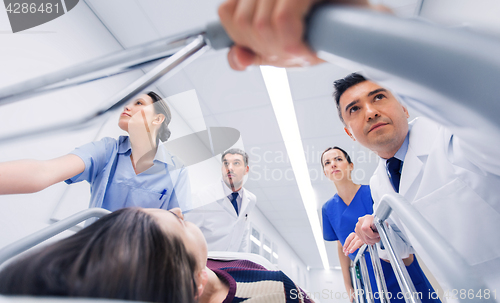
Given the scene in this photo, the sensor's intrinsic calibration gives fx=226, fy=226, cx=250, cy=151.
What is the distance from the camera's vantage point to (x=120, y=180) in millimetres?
1085

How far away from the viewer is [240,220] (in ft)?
6.14

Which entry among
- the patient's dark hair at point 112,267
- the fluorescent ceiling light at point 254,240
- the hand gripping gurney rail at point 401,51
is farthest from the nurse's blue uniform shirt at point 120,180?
the fluorescent ceiling light at point 254,240

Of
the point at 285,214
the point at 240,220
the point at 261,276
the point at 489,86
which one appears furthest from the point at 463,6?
the point at 285,214

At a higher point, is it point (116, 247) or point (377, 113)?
point (377, 113)

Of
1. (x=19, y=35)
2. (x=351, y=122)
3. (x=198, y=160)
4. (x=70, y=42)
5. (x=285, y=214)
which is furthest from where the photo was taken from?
(x=285, y=214)

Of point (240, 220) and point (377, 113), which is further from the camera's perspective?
point (240, 220)

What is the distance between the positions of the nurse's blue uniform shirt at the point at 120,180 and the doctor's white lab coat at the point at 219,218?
50 centimetres

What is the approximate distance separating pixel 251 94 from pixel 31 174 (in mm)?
1629

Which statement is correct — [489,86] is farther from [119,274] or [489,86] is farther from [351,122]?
[351,122]

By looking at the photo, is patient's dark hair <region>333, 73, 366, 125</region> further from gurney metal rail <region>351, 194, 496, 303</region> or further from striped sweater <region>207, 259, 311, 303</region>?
striped sweater <region>207, 259, 311, 303</region>

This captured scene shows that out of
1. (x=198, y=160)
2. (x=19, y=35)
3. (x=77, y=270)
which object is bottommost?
(x=77, y=270)

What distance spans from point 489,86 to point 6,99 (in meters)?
0.61

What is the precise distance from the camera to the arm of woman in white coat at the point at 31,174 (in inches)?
25.2

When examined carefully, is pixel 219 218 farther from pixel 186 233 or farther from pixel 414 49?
pixel 414 49
